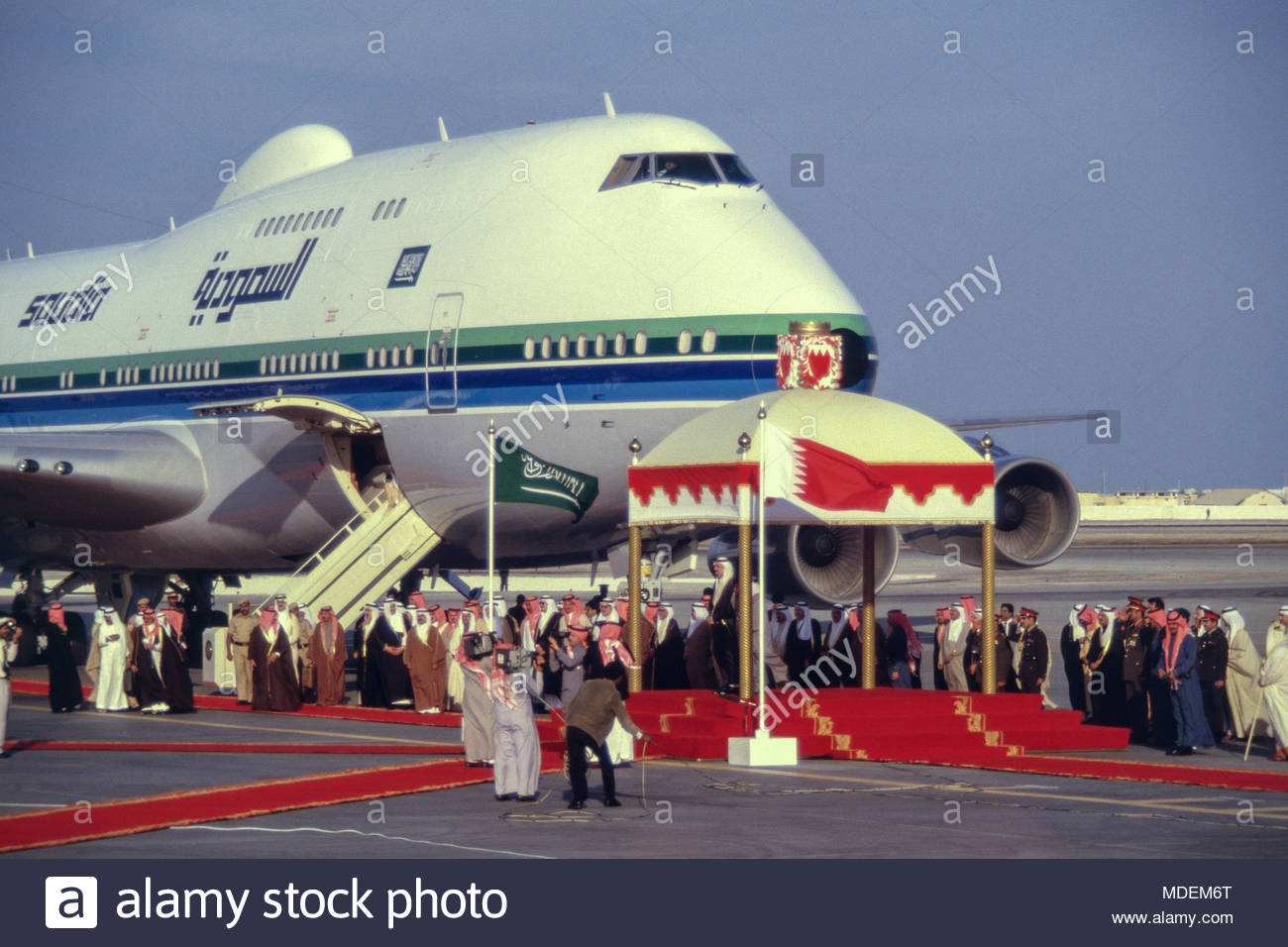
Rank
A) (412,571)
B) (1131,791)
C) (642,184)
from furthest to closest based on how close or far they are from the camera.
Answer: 1. (412,571)
2. (642,184)
3. (1131,791)

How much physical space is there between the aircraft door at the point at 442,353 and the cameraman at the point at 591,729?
10.8 m

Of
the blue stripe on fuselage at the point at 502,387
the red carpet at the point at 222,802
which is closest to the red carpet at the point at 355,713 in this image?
the red carpet at the point at 222,802

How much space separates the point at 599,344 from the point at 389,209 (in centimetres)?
553

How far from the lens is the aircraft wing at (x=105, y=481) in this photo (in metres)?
30.0

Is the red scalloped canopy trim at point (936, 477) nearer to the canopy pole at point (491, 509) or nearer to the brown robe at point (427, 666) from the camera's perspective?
the canopy pole at point (491, 509)

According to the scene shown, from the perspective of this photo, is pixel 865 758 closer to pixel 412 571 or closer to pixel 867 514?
pixel 867 514

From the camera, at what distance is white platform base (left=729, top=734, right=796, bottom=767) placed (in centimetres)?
1969

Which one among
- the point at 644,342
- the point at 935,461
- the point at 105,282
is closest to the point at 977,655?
the point at 935,461

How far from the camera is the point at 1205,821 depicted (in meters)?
15.6

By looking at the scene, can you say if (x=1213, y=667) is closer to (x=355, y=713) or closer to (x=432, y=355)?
(x=355, y=713)

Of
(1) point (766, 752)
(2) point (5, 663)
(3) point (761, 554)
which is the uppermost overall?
(3) point (761, 554)

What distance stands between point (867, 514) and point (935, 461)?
3.48 ft

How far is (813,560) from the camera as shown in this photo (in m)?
28.6

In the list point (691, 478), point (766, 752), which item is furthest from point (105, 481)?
point (766, 752)
